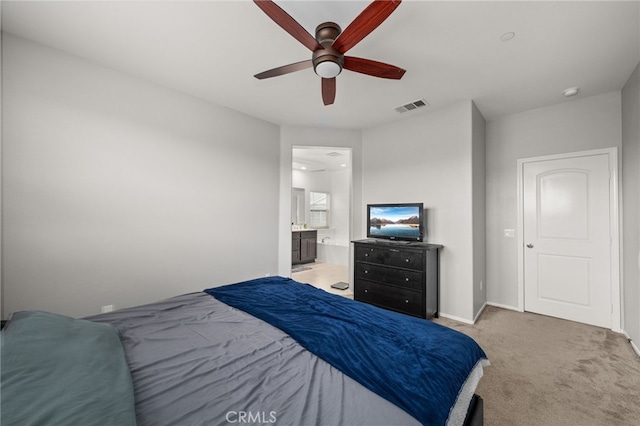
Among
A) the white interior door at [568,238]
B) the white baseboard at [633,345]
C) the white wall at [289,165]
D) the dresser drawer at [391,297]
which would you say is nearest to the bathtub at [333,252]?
the white wall at [289,165]

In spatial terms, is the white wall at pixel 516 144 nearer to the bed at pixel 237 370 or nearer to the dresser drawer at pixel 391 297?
the dresser drawer at pixel 391 297

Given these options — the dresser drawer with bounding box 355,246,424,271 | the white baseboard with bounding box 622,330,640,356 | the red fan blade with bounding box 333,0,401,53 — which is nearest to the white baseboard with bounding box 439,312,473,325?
the dresser drawer with bounding box 355,246,424,271

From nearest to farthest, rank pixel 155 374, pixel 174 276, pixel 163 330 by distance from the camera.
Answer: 1. pixel 155 374
2. pixel 163 330
3. pixel 174 276

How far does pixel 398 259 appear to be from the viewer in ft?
11.4

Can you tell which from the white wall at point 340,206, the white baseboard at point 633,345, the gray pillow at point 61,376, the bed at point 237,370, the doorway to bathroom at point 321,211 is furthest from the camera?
the white wall at point 340,206

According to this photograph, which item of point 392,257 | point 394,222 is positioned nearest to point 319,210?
point 394,222

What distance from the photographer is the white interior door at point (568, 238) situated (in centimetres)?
321

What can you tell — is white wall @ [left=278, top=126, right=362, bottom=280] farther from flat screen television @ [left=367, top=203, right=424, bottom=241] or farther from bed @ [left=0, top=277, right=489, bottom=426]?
bed @ [left=0, top=277, right=489, bottom=426]

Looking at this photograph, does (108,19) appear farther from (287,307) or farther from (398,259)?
(398,259)

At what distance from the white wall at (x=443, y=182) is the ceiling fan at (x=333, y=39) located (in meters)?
1.80

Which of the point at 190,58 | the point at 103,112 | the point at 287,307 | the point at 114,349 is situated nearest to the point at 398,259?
the point at 287,307

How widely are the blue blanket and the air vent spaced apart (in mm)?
2706

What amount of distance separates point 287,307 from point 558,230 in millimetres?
3735

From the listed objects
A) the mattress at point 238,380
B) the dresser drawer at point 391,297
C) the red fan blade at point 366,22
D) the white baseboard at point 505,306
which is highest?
the red fan blade at point 366,22
